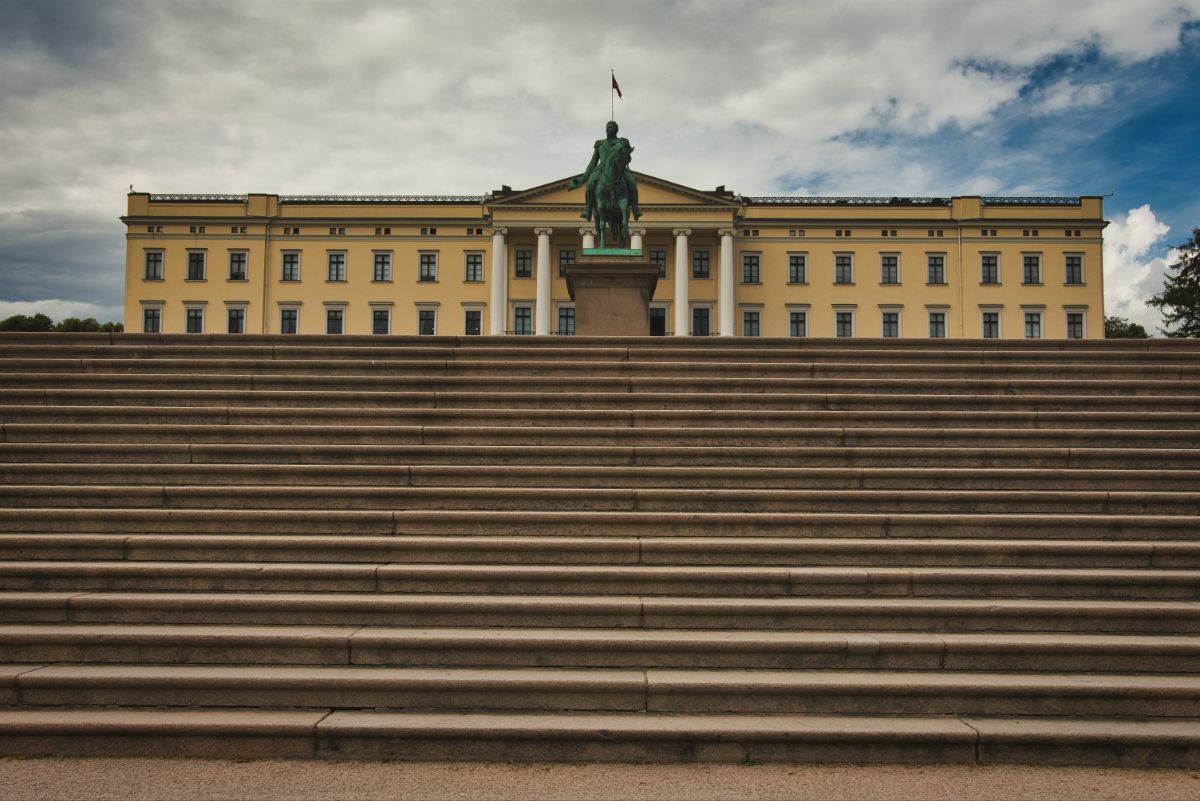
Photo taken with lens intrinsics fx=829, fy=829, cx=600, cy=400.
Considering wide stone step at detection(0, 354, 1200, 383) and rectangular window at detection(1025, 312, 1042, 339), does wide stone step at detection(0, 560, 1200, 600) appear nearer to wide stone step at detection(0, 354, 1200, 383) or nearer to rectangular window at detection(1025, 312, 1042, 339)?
wide stone step at detection(0, 354, 1200, 383)

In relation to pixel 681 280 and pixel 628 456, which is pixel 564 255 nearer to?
pixel 681 280

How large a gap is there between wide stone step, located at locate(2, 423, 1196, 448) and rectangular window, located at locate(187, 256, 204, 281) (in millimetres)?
52850

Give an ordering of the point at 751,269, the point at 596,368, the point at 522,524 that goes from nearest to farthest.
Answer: the point at 522,524
the point at 596,368
the point at 751,269

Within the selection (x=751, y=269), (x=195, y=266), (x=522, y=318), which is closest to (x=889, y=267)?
(x=751, y=269)

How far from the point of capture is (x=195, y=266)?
56094mm

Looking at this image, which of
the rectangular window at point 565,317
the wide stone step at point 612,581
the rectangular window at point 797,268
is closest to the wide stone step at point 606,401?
the wide stone step at point 612,581

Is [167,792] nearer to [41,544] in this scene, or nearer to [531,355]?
[41,544]

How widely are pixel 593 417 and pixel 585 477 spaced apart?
1.13 m

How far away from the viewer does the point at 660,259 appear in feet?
186

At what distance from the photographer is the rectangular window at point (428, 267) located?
56438 mm

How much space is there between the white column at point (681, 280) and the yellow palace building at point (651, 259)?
0.13 m

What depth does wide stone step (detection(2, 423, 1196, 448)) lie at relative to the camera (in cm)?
832

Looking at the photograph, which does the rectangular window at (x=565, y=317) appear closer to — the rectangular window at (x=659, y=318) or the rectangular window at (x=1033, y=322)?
the rectangular window at (x=659, y=318)

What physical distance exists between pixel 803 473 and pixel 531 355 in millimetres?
4080
